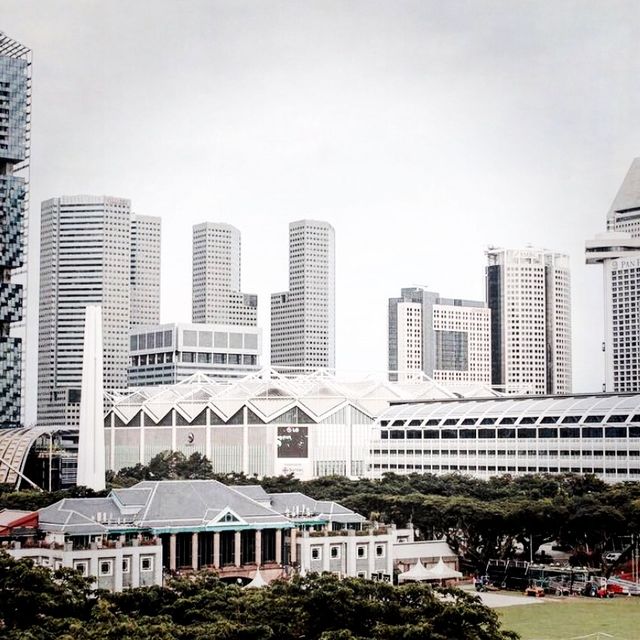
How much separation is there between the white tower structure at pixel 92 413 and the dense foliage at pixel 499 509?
5.16 metres

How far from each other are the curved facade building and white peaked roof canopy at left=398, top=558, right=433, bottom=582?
110 feet

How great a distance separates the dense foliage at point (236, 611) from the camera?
4056 centimetres

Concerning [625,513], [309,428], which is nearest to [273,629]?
[625,513]

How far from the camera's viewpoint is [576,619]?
5884 cm

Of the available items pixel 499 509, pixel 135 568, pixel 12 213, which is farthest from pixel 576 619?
pixel 12 213

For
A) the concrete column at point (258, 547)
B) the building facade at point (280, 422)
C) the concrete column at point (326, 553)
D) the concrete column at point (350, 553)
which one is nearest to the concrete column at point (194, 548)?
the concrete column at point (258, 547)

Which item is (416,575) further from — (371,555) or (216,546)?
(216,546)

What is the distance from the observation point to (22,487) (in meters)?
125

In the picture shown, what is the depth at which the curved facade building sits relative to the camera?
9950 cm

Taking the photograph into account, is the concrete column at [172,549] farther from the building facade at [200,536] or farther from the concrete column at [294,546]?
the concrete column at [294,546]

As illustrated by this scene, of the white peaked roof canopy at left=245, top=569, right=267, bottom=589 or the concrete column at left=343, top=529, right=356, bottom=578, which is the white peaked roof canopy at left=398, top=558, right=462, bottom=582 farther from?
Answer: the white peaked roof canopy at left=245, top=569, right=267, bottom=589

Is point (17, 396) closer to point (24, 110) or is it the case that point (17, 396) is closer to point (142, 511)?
point (24, 110)

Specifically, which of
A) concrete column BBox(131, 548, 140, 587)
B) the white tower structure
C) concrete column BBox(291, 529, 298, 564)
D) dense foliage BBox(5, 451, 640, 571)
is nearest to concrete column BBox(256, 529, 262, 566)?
concrete column BBox(291, 529, 298, 564)

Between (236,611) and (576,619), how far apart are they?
21.8 m
